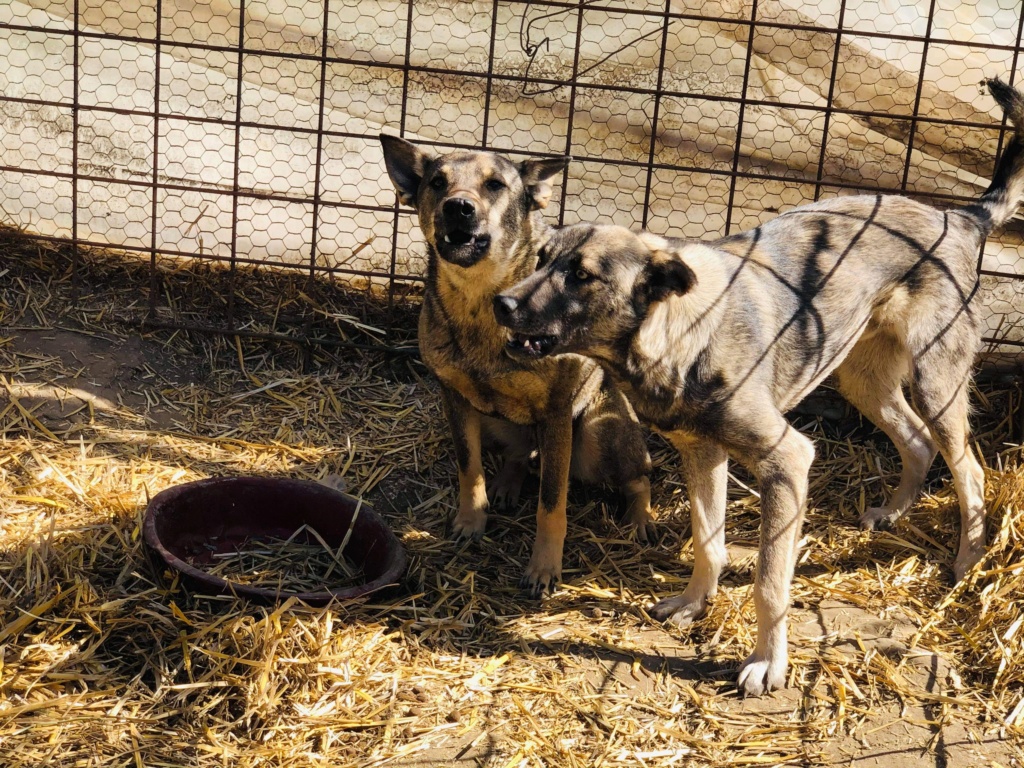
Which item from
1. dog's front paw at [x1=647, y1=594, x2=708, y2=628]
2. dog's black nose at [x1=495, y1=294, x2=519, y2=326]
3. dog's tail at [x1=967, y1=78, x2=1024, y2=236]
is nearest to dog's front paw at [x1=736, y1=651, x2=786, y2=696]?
dog's front paw at [x1=647, y1=594, x2=708, y2=628]

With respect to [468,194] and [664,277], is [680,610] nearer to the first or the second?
[664,277]

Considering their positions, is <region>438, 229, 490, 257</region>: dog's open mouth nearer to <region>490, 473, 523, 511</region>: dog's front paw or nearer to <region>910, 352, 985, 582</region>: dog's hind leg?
<region>490, 473, 523, 511</region>: dog's front paw

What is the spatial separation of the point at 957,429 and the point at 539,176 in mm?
2115

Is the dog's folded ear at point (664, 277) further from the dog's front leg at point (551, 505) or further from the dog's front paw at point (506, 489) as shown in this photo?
the dog's front paw at point (506, 489)

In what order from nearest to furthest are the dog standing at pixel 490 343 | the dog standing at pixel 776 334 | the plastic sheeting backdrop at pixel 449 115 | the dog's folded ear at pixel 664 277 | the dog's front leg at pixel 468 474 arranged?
the dog's folded ear at pixel 664 277 → the dog standing at pixel 776 334 → the dog standing at pixel 490 343 → the dog's front leg at pixel 468 474 → the plastic sheeting backdrop at pixel 449 115

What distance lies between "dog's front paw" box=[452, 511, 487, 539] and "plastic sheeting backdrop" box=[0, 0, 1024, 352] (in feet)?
4.91

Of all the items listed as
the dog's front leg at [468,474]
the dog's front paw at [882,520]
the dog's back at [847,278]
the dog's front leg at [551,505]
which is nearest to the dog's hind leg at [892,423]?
the dog's front paw at [882,520]

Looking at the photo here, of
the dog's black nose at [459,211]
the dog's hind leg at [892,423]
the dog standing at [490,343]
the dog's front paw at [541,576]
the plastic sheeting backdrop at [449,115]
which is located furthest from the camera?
the plastic sheeting backdrop at [449,115]

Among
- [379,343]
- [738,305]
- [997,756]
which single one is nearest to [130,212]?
[379,343]

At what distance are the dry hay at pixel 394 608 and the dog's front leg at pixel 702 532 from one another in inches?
3.5

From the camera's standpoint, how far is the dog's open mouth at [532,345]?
3898 mm

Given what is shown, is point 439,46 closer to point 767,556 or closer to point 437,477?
point 437,477

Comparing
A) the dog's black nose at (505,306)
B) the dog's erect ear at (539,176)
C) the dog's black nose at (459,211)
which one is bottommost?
the dog's black nose at (505,306)

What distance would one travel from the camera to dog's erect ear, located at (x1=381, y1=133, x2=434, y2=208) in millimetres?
4746
